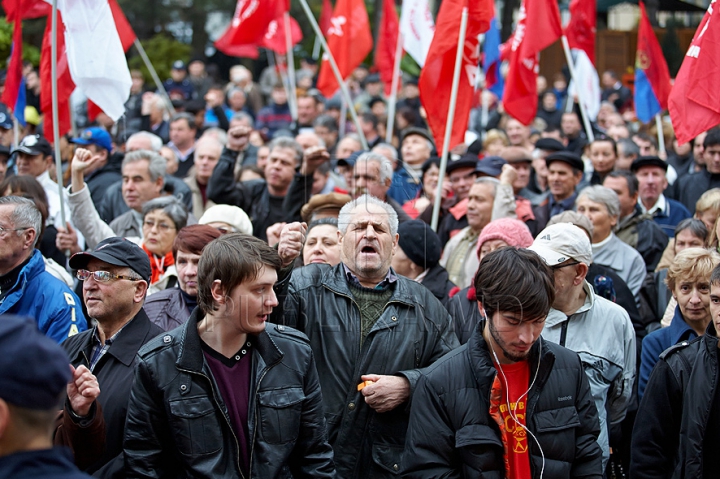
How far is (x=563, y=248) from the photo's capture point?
4.16m

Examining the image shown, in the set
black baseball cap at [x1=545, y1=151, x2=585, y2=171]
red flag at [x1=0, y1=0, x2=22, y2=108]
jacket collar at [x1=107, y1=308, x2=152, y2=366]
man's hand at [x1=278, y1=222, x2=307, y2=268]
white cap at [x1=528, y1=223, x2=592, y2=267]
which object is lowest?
jacket collar at [x1=107, y1=308, x2=152, y2=366]

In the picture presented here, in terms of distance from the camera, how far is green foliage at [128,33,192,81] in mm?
19891

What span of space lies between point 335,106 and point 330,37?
13.9 ft

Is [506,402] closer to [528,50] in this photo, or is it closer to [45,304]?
[45,304]

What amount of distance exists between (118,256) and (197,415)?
1.08 m

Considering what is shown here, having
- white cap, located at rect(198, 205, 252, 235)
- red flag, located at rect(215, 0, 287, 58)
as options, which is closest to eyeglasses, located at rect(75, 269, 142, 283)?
white cap, located at rect(198, 205, 252, 235)

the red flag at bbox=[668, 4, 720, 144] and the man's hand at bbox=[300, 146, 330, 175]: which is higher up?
the red flag at bbox=[668, 4, 720, 144]

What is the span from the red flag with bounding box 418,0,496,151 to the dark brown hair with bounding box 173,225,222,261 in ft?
8.69

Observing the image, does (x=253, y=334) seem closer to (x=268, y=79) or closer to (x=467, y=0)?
(x=467, y=0)

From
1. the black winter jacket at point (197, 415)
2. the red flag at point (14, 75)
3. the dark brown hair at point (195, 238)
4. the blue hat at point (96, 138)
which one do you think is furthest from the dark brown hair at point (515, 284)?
the red flag at point (14, 75)

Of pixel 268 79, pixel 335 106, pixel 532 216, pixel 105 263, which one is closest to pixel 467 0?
pixel 532 216

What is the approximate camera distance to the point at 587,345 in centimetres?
422

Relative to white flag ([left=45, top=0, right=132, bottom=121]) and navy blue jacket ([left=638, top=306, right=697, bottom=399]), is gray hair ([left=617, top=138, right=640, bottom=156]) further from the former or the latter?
white flag ([left=45, top=0, right=132, bottom=121])

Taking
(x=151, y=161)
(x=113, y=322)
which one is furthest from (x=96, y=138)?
(x=113, y=322)
